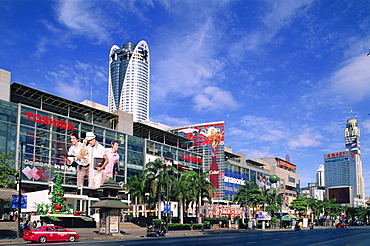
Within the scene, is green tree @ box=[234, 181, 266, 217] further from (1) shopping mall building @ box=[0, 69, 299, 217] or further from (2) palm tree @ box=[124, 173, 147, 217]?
(2) palm tree @ box=[124, 173, 147, 217]

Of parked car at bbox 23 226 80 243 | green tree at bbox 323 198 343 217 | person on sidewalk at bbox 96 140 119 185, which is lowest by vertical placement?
green tree at bbox 323 198 343 217

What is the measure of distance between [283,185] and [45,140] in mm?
128667

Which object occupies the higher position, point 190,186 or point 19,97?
point 19,97

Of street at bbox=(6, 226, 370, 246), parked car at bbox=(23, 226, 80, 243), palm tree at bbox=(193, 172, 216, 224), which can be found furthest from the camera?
palm tree at bbox=(193, 172, 216, 224)

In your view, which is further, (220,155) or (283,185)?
(283,185)

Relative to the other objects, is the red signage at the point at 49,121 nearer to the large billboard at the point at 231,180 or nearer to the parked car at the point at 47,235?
the parked car at the point at 47,235

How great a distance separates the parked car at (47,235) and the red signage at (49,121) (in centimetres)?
4299

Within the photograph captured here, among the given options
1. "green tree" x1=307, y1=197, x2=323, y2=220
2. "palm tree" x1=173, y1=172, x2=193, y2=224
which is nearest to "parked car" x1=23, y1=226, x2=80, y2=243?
"palm tree" x1=173, y1=172, x2=193, y2=224

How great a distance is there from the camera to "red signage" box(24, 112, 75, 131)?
7549 cm

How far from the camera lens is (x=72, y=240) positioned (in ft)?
124

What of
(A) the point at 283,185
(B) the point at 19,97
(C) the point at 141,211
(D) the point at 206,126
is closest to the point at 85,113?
(B) the point at 19,97

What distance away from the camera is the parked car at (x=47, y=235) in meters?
35.3

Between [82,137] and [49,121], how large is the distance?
9360 millimetres

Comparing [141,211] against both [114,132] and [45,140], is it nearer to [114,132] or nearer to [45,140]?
[114,132]
